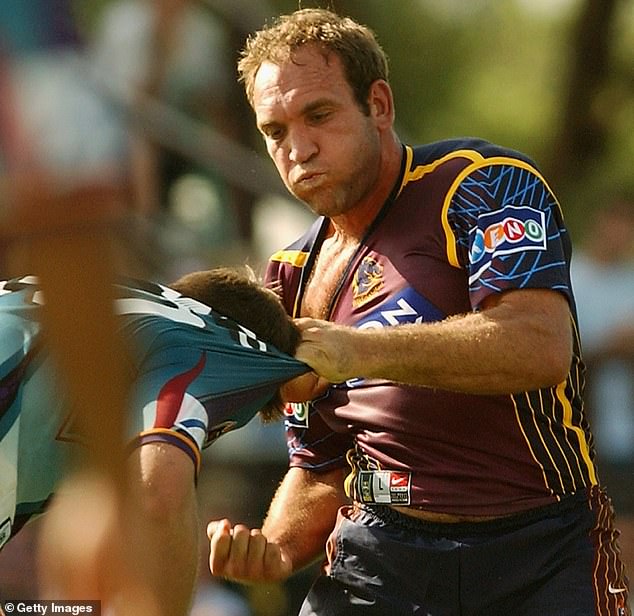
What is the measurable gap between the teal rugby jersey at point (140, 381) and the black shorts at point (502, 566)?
67cm

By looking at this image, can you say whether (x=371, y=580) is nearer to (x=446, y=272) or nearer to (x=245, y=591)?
(x=446, y=272)

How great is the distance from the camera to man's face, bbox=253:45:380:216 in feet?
15.3

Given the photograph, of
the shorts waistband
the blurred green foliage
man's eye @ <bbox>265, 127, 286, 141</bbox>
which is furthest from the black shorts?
the blurred green foliage

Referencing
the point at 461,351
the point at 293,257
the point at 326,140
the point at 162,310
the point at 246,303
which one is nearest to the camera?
the point at 162,310

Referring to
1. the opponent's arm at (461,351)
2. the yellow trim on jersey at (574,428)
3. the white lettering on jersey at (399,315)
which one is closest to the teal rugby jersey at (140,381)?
the opponent's arm at (461,351)

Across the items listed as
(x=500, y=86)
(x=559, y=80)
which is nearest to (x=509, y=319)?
(x=559, y=80)

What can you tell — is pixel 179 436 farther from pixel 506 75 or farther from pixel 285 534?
pixel 506 75

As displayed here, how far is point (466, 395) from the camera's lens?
14.4ft

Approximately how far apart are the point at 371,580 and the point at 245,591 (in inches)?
138

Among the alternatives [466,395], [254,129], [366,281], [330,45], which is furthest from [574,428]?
[254,129]

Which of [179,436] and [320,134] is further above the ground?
[320,134]

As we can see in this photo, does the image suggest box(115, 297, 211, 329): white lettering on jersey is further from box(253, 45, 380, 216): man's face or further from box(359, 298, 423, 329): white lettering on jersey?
box(253, 45, 380, 216): man's face

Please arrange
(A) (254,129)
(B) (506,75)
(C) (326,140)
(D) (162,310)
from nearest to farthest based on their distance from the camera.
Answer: (D) (162,310), (C) (326,140), (A) (254,129), (B) (506,75)

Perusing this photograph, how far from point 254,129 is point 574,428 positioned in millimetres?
5335
